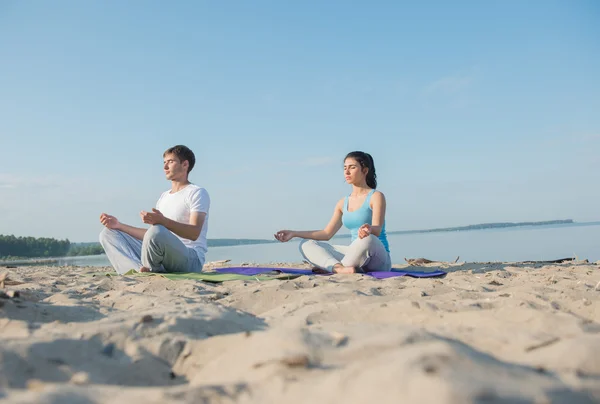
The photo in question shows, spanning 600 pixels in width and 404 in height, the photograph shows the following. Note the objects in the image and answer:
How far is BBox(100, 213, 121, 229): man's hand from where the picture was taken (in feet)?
14.6

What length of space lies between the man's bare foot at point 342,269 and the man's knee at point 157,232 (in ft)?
5.64

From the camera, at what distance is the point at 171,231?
417 centimetres

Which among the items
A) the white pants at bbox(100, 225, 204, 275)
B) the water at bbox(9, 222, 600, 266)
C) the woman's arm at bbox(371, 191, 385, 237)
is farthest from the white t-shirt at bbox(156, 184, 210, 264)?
the water at bbox(9, 222, 600, 266)

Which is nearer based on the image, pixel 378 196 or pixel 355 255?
pixel 355 255

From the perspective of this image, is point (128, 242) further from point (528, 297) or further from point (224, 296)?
point (528, 297)

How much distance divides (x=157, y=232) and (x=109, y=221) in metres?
0.92

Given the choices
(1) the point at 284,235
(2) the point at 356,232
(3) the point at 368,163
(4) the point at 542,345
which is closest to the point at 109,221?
(1) the point at 284,235

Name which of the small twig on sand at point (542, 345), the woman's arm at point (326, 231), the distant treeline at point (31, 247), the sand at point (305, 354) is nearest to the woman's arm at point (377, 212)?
the woman's arm at point (326, 231)

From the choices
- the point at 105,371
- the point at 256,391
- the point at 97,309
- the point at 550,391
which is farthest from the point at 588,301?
the point at 97,309

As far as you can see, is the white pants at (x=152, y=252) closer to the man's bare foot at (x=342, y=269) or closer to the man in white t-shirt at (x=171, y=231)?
the man in white t-shirt at (x=171, y=231)

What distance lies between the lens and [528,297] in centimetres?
228

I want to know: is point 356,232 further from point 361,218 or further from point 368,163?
point 368,163

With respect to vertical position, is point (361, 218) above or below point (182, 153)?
below

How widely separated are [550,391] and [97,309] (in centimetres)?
183
